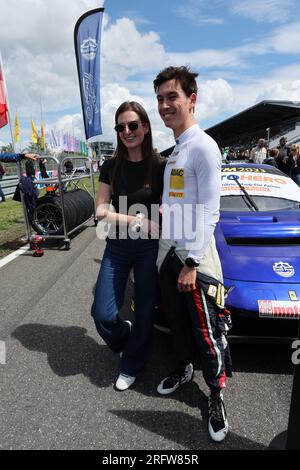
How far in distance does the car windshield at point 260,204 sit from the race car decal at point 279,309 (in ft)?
4.88

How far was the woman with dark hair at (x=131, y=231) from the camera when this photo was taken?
Answer: 2.20 m

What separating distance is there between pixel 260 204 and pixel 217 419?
89.6 inches

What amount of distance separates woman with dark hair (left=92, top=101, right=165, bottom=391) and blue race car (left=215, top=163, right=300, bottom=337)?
60 centimetres

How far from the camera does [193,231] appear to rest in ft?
6.22

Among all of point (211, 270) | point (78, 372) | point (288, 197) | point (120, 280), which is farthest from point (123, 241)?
point (288, 197)

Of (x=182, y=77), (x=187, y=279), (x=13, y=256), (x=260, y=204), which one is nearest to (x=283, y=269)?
(x=187, y=279)

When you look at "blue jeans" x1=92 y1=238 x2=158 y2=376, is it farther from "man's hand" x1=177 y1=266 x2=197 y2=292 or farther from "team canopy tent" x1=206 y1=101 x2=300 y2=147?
"team canopy tent" x1=206 y1=101 x2=300 y2=147

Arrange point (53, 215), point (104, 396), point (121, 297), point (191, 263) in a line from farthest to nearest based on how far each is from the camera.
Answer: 1. point (53, 215)
2. point (121, 297)
3. point (104, 396)
4. point (191, 263)

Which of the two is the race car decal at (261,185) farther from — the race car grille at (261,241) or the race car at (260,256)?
the race car grille at (261,241)

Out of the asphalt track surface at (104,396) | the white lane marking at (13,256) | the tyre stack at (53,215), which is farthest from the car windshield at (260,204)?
the white lane marking at (13,256)

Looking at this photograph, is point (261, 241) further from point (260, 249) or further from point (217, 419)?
point (217, 419)

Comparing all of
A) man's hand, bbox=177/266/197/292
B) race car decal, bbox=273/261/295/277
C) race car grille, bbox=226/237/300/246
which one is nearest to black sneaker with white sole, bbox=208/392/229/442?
man's hand, bbox=177/266/197/292
